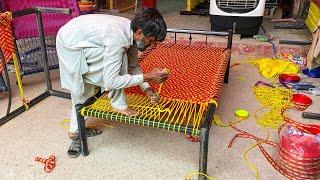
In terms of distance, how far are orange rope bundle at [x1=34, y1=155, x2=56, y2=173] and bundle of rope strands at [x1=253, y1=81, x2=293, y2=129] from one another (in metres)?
1.37

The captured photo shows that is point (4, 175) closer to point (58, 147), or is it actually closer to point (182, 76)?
point (58, 147)

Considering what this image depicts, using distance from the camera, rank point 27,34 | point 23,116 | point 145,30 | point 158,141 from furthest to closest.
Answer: point 27,34
point 23,116
point 158,141
point 145,30

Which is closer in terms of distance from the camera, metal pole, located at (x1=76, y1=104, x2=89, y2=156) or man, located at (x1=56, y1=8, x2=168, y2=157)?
man, located at (x1=56, y1=8, x2=168, y2=157)

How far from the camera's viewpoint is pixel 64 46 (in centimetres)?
158

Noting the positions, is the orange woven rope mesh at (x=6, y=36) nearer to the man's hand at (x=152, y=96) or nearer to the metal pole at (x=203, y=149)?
the man's hand at (x=152, y=96)

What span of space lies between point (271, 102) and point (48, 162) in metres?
1.67

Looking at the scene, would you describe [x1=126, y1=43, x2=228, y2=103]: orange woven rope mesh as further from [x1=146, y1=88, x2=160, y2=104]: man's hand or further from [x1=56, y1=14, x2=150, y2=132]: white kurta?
[x1=56, y1=14, x2=150, y2=132]: white kurta

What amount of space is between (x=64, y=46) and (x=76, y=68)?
132 millimetres

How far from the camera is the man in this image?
143 centimetres

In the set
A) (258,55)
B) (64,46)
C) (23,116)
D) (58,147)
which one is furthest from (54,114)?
(258,55)

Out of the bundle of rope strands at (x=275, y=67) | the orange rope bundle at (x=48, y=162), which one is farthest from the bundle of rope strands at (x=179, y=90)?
the bundle of rope strands at (x=275, y=67)

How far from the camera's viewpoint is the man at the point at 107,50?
4.68 feet

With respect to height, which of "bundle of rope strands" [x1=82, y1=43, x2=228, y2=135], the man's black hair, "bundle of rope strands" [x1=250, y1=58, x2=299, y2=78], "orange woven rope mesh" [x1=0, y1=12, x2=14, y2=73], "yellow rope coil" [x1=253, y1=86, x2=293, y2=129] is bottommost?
"yellow rope coil" [x1=253, y1=86, x2=293, y2=129]

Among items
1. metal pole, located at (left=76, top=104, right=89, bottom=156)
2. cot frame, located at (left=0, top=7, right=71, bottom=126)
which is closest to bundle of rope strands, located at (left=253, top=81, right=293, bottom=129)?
Result: metal pole, located at (left=76, top=104, right=89, bottom=156)
